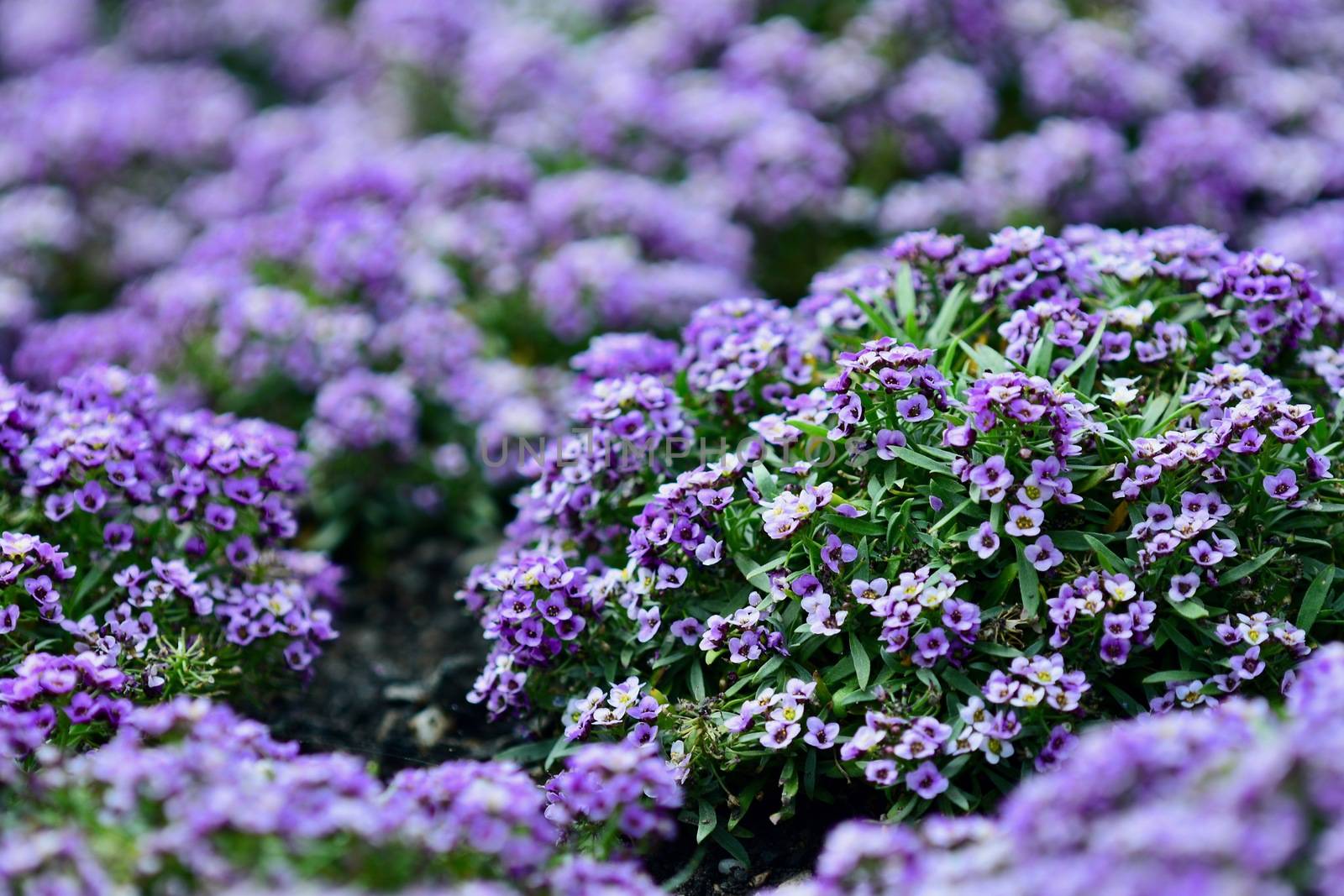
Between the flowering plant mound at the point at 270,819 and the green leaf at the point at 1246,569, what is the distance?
1572 mm

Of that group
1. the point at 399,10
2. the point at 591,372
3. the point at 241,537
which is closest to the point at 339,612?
the point at 241,537

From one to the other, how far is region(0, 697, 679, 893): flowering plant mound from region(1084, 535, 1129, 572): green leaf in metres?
1.28

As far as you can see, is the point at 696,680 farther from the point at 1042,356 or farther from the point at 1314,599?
the point at 1314,599

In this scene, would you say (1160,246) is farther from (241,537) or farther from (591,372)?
(241,537)

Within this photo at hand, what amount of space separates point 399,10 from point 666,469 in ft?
18.8

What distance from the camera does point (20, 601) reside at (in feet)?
12.2

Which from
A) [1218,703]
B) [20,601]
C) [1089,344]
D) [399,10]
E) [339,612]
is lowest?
[339,612]

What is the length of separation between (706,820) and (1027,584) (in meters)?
1.08

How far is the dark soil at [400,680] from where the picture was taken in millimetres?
4332

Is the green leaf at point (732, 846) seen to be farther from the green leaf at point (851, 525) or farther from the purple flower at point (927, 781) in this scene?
the green leaf at point (851, 525)

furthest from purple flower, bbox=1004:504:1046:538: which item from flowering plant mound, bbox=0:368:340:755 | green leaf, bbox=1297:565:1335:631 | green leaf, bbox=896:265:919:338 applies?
flowering plant mound, bbox=0:368:340:755

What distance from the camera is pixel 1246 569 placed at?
3.41 metres

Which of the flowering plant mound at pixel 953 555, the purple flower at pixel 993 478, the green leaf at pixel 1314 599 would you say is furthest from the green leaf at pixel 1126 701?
the purple flower at pixel 993 478

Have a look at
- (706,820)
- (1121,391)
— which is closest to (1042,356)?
(1121,391)
